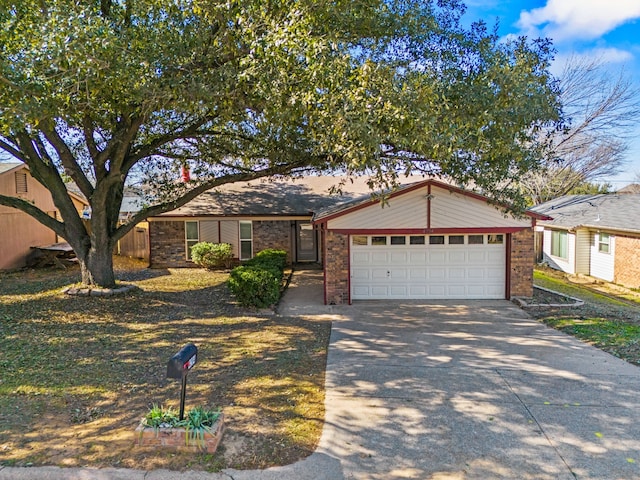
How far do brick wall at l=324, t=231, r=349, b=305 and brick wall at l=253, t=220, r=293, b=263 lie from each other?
754cm

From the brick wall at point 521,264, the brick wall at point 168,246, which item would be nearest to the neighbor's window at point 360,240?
the brick wall at point 521,264

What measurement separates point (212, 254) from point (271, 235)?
2750 millimetres

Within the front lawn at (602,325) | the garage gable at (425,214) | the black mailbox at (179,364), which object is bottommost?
the front lawn at (602,325)

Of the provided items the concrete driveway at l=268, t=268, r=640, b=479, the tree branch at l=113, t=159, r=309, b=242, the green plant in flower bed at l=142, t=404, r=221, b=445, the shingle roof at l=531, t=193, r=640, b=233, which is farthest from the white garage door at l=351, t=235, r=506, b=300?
the green plant in flower bed at l=142, t=404, r=221, b=445

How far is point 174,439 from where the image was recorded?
4316mm

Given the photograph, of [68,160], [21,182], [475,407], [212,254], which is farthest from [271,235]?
[475,407]

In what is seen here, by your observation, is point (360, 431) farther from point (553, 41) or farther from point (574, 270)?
point (574, 270)

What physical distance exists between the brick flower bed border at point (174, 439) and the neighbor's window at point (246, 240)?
1515 centimetres

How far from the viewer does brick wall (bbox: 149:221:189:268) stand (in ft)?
63.2

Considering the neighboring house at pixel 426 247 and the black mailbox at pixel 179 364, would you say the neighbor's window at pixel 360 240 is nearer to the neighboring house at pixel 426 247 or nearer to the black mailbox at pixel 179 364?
the neighboring house at pixel 426 247

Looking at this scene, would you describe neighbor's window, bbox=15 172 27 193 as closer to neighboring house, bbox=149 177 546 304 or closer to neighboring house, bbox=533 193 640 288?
neighboring house, bbox=149 177 546 304

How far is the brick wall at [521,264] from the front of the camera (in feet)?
39.9

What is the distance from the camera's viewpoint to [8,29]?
685cm

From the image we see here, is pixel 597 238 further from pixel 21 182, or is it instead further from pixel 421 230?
pixel 21 182
